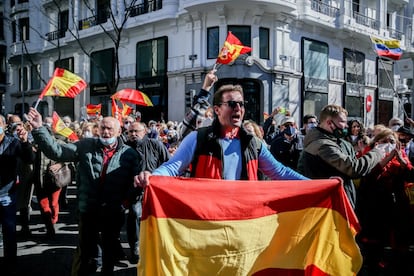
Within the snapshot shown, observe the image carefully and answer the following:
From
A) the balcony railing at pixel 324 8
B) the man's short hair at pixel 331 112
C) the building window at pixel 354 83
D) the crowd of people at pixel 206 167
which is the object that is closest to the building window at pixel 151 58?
the balcony railing at pixel 324 8

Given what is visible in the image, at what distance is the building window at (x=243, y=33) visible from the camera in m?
20.3

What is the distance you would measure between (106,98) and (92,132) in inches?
774

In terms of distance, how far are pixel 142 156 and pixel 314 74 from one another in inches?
773

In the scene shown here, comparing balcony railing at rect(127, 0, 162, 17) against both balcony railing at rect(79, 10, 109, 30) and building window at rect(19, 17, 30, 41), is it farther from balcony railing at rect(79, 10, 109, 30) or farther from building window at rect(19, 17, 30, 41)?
building window at rect(19, 17, 30, 41)

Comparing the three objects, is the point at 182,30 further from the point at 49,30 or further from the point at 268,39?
the point at 49,30

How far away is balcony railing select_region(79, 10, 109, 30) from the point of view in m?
26.0

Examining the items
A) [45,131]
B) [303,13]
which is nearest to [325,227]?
[45,131]

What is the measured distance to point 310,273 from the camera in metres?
3.10

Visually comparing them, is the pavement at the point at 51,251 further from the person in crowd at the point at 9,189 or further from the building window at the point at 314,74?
the building window at the point at 314,74

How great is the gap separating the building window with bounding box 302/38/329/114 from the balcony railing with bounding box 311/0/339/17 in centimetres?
174

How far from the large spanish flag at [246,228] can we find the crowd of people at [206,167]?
15 centimetres

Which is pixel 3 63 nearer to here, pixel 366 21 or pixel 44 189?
pixel 366 21

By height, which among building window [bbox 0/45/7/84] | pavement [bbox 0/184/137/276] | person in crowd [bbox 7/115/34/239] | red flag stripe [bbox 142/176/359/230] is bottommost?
pavement [bbox 0/184/137/276]

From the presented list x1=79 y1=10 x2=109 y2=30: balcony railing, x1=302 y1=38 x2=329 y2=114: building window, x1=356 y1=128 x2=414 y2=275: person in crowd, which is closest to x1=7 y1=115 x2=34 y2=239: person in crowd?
x1=356 y1=128 x2=414 y2=275: person in crowd
